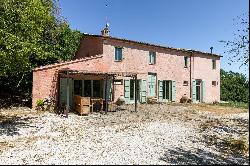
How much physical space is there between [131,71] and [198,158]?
1731 centimetres

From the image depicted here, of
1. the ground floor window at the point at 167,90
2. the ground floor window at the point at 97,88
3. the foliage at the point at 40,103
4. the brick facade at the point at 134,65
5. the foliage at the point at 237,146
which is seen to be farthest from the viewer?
the ground floor window at the point at 167,90

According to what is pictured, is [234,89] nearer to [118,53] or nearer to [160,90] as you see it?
[160,90]

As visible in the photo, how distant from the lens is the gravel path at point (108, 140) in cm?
950

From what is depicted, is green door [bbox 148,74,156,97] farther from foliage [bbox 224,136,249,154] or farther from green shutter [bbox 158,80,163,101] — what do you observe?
foliage [bbox 224,136,249,154]

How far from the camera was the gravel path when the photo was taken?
31.2ft

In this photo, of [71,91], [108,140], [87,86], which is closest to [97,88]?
[87,86]

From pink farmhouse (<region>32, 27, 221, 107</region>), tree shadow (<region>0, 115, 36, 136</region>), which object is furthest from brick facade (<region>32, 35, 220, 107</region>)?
tree shadow (<region>0, 115, 36, 136</region>)

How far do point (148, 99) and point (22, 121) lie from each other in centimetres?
1298

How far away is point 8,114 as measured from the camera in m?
18.6

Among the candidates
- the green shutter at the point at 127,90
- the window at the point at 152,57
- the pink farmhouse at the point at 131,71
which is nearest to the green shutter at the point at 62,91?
the pink farmhouse at the point at 131,71

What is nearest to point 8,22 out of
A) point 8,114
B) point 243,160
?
point 8,114

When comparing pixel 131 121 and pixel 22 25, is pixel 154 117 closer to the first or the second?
pixel 131 121

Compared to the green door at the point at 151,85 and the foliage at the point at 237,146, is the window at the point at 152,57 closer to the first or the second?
the green door at the point at 151,85

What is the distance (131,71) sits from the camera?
86.5ft
